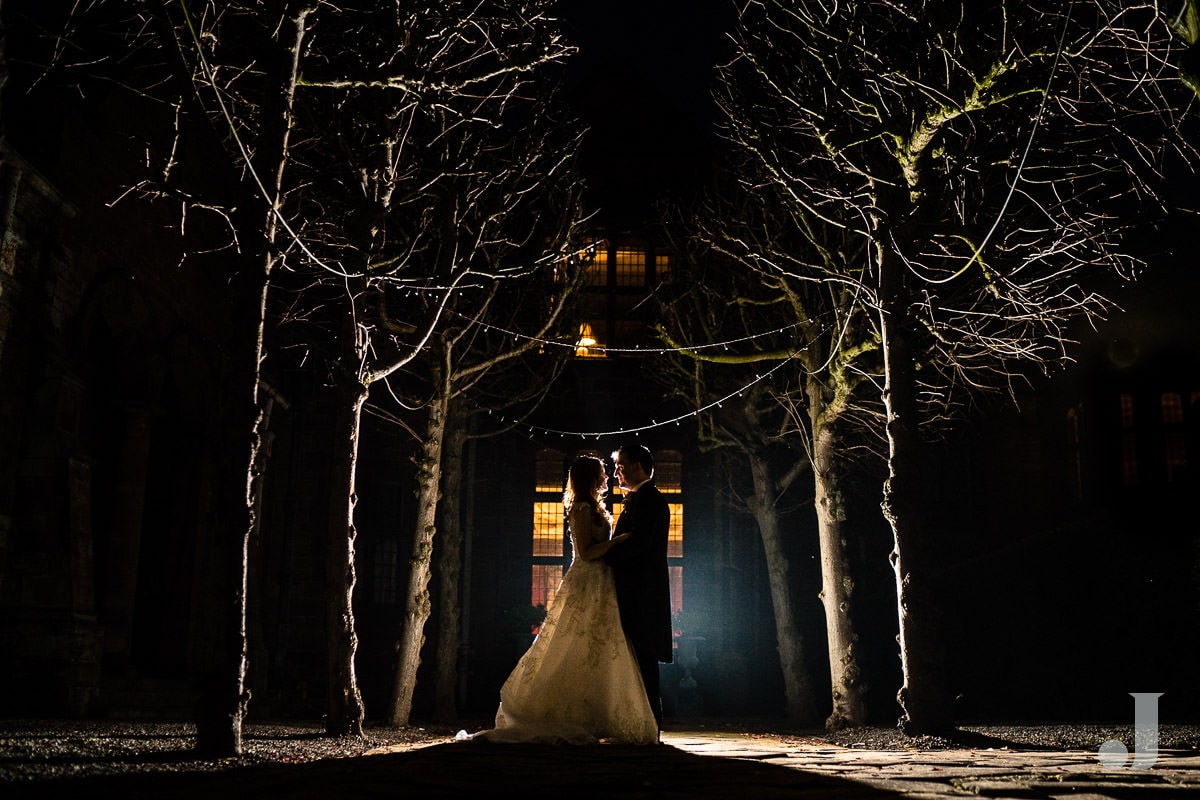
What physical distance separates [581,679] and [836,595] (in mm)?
6890

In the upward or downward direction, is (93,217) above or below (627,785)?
above

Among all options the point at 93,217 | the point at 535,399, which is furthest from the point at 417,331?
the point at 535,399

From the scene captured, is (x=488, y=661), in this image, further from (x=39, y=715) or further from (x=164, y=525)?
(x=39, y=715)

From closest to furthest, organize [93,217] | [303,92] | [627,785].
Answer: [627,785]
[303,92]
[93,217]

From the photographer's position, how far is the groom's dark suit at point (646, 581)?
24.9 ft

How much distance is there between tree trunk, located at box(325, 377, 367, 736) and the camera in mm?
10438

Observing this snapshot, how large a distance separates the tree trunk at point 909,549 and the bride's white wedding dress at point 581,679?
12.0 feet

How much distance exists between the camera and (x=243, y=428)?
7.67 m

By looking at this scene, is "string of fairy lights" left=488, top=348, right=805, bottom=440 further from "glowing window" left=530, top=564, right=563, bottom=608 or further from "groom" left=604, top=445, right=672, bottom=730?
"groom" left=604, top=445, right=672, bottom=730

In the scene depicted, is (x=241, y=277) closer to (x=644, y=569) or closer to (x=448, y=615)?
(x=644, y=569)

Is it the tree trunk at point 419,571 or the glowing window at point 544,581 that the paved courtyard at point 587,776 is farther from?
the glowing window at point 544,581

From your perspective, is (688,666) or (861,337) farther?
(688,666)

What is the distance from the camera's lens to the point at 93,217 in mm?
13727

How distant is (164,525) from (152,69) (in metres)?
6.81
